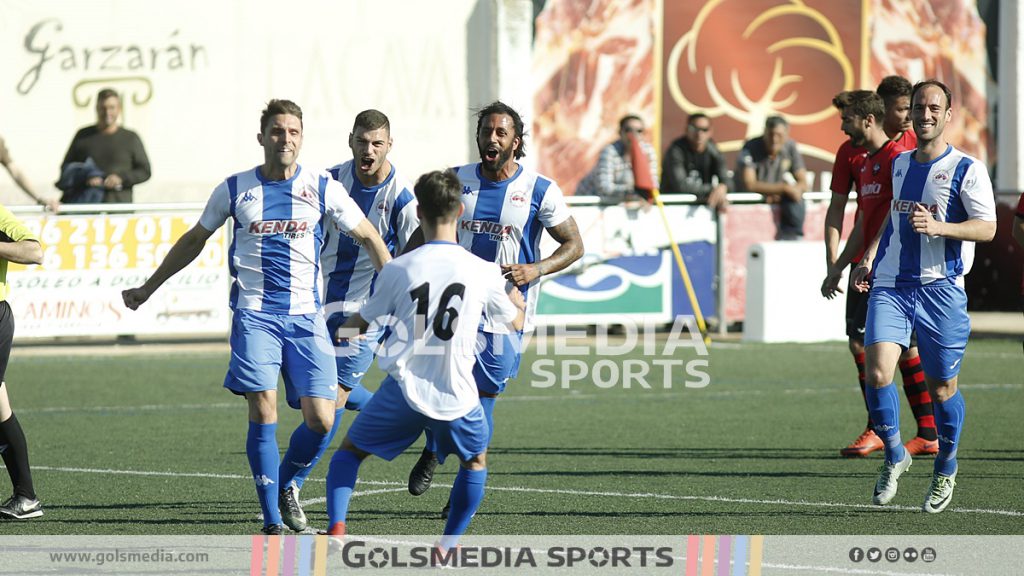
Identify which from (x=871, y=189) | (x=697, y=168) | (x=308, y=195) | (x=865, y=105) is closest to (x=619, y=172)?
(x=697, y=168)

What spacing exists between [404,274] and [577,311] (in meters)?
12.0

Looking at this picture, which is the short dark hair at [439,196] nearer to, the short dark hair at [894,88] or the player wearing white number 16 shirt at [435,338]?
the player wearing white number 16 shirt at [435,338]

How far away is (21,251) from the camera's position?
27.0 ft

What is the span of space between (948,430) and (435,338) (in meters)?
3.32

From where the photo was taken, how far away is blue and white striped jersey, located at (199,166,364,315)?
789cm

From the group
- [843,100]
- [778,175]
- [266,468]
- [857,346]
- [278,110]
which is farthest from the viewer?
[778,175]

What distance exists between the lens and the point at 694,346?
18.3 m

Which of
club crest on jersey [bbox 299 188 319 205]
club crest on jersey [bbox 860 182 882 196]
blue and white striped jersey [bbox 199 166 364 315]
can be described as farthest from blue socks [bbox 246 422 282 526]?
club crest on jersey [bbox 860 182 882 196]

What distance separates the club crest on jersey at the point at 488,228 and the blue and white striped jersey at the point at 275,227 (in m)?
0.88

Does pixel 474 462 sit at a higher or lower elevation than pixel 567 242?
lower

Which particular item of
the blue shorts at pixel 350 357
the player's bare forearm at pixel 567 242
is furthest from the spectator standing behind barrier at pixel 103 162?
the player's bare forearm at pixel 567 242

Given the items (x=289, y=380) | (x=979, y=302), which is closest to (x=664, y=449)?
(x=289, y=380)

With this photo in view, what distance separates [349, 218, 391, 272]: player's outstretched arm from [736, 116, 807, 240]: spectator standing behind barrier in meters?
12.1

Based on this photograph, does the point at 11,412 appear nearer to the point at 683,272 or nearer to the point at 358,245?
the point at 358,245
